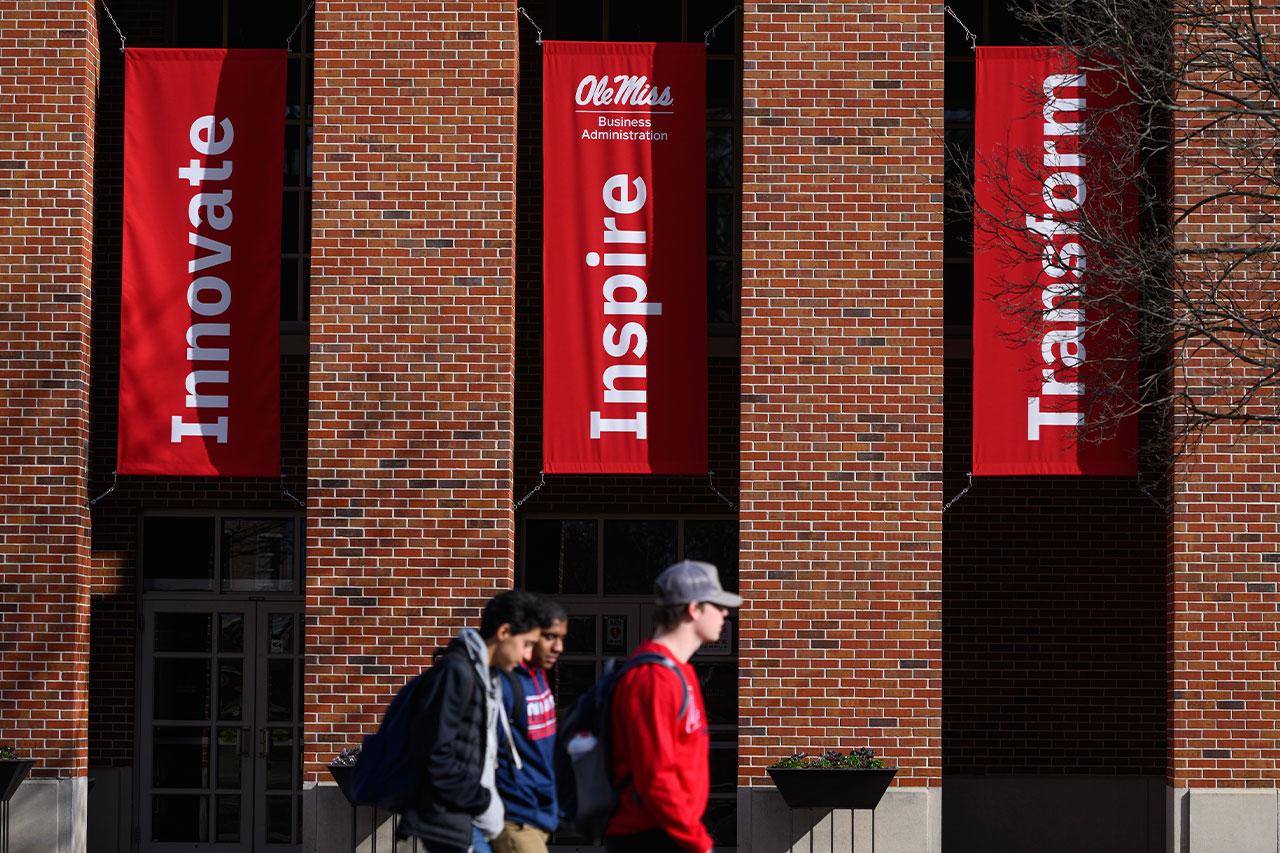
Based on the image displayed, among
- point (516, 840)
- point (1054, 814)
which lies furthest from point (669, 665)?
point (1054, 814)

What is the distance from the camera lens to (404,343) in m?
11.4

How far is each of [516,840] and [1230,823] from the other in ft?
21.5

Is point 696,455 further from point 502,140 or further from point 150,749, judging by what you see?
point 150,749

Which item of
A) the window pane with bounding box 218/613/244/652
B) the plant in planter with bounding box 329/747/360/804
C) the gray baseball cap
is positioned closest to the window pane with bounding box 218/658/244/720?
the window pane with bounding box 218/613/244/652

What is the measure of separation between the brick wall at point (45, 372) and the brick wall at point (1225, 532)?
8.41 meters

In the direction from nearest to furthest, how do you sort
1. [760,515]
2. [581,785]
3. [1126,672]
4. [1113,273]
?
[581,785]
[1113,273]
[760,515]
[1126,672]

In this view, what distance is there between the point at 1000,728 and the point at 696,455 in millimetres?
4133

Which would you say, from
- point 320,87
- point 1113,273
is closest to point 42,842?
point 320,87

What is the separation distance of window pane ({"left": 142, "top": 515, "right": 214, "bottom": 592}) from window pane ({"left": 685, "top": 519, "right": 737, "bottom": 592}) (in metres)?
4.37

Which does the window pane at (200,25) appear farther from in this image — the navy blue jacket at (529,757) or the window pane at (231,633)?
the navy blue jacket at (529,757)

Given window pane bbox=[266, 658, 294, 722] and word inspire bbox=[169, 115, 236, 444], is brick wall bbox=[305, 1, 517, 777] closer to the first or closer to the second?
word inspire bbox=[169, 115, 236, 444]

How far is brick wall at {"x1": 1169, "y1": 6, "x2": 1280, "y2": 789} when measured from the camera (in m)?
10.8

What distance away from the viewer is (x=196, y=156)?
460 inches

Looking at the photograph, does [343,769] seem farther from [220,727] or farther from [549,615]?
[549,615]
